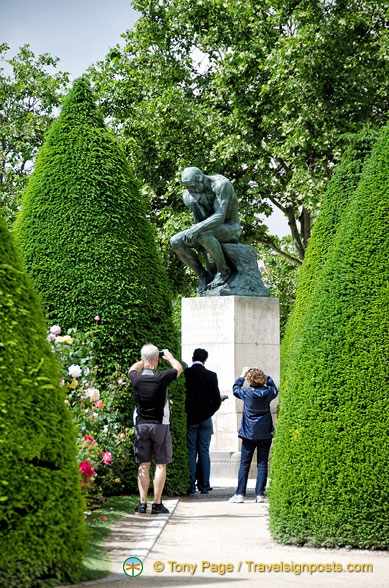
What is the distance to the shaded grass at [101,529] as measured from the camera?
490 cm

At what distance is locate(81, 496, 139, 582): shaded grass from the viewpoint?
4898 mm

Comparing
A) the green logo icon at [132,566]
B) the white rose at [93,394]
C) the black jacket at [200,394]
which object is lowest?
the green logo icon at [132,566]

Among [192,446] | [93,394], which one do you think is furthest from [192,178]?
[93,394]

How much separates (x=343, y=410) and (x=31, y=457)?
268cm

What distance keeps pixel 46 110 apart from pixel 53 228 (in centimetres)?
1739

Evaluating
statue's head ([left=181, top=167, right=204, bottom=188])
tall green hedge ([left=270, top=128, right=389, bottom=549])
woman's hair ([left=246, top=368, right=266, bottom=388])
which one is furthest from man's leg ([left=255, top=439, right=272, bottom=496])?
statue's head ([left=181, top=167, right=204, bottom=188])

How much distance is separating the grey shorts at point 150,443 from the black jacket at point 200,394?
2.35 metres

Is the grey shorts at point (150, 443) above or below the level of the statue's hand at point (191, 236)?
below

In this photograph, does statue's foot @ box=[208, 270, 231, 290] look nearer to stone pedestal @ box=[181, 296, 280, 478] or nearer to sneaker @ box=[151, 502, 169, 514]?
stone pedestal @ box=[181, 296, 280, 478]

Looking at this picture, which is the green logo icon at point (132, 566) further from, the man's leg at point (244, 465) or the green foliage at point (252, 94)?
the green foliage at point (252, 94)

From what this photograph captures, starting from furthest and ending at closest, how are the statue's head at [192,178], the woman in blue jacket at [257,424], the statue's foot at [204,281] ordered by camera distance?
the statue's foot at [204,281]
the statue's head at [192,178]
the woman in blue jacket at [257,424]

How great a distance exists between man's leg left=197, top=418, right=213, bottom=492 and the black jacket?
0.60 ft

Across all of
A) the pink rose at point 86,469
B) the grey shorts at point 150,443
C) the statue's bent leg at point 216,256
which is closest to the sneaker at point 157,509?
the grey shorts at point 150,443

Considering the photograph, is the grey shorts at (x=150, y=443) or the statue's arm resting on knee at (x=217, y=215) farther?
the statue's arm resting on knee at (x=217, y=215)
